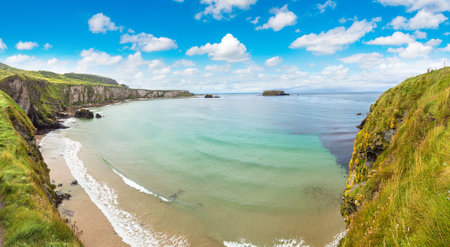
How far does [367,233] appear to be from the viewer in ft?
15.1

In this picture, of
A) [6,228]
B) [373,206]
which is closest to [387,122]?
[373,206]

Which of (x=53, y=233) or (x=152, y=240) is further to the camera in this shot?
(x=152, y=240)

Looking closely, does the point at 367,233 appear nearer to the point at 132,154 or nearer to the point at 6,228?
the point at 6,228

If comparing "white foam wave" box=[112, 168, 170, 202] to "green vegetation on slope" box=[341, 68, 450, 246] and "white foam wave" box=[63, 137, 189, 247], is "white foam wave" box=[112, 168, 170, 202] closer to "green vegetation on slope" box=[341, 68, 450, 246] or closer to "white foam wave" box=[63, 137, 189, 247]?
"white foam wave" box=[63, 137, 189, 247]

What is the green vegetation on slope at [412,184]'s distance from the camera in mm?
3564

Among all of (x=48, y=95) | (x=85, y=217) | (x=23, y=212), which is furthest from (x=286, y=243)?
(x=48, y=95)

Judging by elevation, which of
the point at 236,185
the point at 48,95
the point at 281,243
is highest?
the point at 48,95

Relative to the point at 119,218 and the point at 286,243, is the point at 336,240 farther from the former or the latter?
the point at 119,218

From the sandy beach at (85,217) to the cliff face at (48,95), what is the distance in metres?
38.6

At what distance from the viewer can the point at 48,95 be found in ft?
274

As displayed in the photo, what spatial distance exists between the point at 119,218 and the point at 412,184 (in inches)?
648

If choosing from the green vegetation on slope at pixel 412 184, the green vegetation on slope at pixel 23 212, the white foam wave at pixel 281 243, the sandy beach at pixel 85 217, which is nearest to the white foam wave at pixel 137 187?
the sandy beach at pixel 85 217

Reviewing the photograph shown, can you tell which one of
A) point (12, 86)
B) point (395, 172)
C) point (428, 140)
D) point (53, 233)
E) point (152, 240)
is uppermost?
point (12, 86)

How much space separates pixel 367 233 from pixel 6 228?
1186 centimetres
